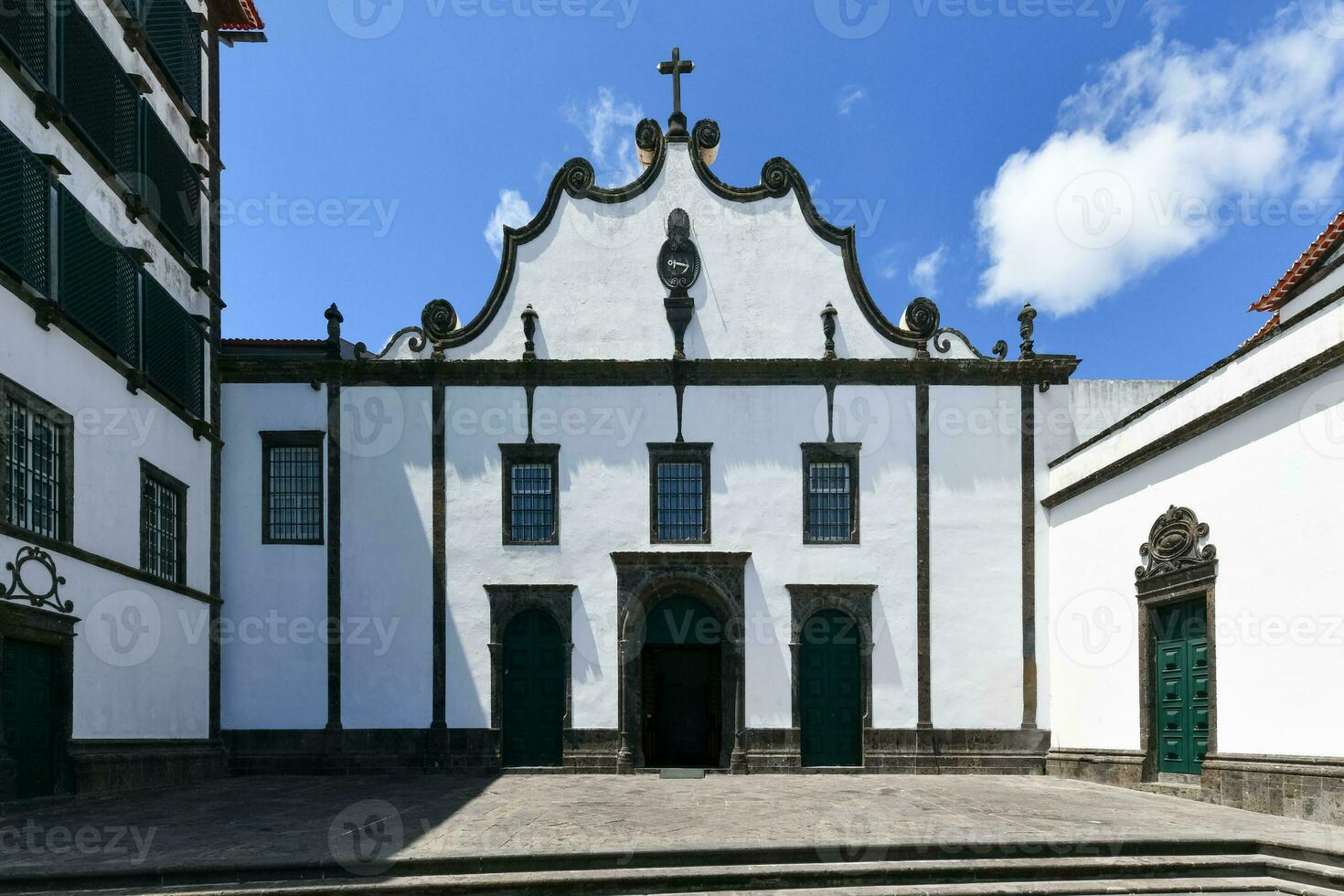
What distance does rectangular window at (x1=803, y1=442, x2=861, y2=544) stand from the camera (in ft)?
59.3

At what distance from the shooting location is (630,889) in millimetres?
8938

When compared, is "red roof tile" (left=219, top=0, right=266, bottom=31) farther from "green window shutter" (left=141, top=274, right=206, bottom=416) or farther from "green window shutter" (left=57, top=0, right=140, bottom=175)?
"green window shutter" (left=141, top=274, right=206, bottom=416)

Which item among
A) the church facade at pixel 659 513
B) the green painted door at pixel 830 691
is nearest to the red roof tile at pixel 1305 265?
the church facade at pixel 659 513

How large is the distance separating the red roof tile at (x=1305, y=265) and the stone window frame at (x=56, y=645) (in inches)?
747

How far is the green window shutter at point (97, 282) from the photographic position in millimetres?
12977

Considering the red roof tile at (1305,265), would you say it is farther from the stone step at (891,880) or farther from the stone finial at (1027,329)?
the stone step at (891,880)

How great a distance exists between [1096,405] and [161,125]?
15.6 meters

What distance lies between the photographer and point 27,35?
12.2 metres

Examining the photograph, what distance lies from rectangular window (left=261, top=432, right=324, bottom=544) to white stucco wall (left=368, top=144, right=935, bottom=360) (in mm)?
2329

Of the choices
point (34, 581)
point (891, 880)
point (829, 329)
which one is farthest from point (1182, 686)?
point (34, 581)

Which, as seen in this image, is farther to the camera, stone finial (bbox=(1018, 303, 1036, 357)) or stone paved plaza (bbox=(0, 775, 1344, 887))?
stone finial (bbox=(1018, 303, 1036, 357))

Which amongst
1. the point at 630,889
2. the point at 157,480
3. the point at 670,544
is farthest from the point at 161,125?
the point at 630,889

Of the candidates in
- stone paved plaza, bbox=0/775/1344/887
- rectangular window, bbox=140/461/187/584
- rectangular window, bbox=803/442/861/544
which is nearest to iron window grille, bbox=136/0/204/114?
rectangular window, bbox=140/461/187/584

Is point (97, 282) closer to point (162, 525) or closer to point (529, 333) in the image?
point (162, 525)
